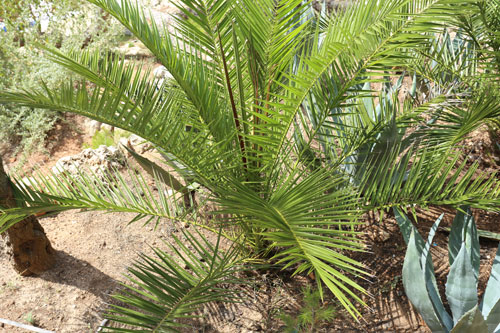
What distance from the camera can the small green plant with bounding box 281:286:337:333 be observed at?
76.7 inches

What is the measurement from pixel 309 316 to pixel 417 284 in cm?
50

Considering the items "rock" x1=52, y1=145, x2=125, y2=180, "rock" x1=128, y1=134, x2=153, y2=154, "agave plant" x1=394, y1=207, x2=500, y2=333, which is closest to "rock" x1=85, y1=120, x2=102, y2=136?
"rock" x1=128, y1=134, x2=153, y2=154

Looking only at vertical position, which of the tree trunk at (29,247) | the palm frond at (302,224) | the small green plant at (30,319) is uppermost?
the palm frond at (302,224)

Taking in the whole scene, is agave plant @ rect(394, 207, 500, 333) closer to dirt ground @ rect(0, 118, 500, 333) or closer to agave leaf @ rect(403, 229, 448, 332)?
agave leaf @ rect(403, 229, 448, 332)

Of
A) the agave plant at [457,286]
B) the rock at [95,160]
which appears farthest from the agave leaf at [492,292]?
the rock at [95,160]

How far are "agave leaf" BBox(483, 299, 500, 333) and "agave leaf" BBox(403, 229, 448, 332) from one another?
0.60ft

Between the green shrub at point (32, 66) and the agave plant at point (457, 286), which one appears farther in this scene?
the green shrub at point (32, 66)

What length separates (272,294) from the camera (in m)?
2.30

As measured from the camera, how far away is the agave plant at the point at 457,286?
170 cm

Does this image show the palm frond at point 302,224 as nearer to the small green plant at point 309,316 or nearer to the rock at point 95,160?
A: the small green plant at point 309,316

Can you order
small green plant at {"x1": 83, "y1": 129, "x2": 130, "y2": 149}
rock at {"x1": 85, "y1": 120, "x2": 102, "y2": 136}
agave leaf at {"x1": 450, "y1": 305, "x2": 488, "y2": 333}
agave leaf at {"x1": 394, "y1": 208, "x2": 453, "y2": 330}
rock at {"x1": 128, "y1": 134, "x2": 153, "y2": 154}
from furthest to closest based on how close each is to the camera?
rock at {"x1": 85, "y1": 120, "x2": 102, "y2": 136}, small green plant at {"x1": 83, "y1": 129, "x2": 130, "y2": 149}, rock at {"x1": 128, "y1": 134, "x2": 153, "y2": 154}, agave leaf at {"x1": 394, "y1": 208, "x2": 453, "y2": 330}, agave leaf at {"x1": 450, "y1": 305, "x2": 488, "y2": 333}

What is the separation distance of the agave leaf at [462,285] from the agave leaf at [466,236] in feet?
0.65

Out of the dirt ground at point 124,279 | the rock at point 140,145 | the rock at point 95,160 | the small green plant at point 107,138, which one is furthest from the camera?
the small green plant at point 107,138

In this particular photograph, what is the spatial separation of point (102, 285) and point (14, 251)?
49 cm
